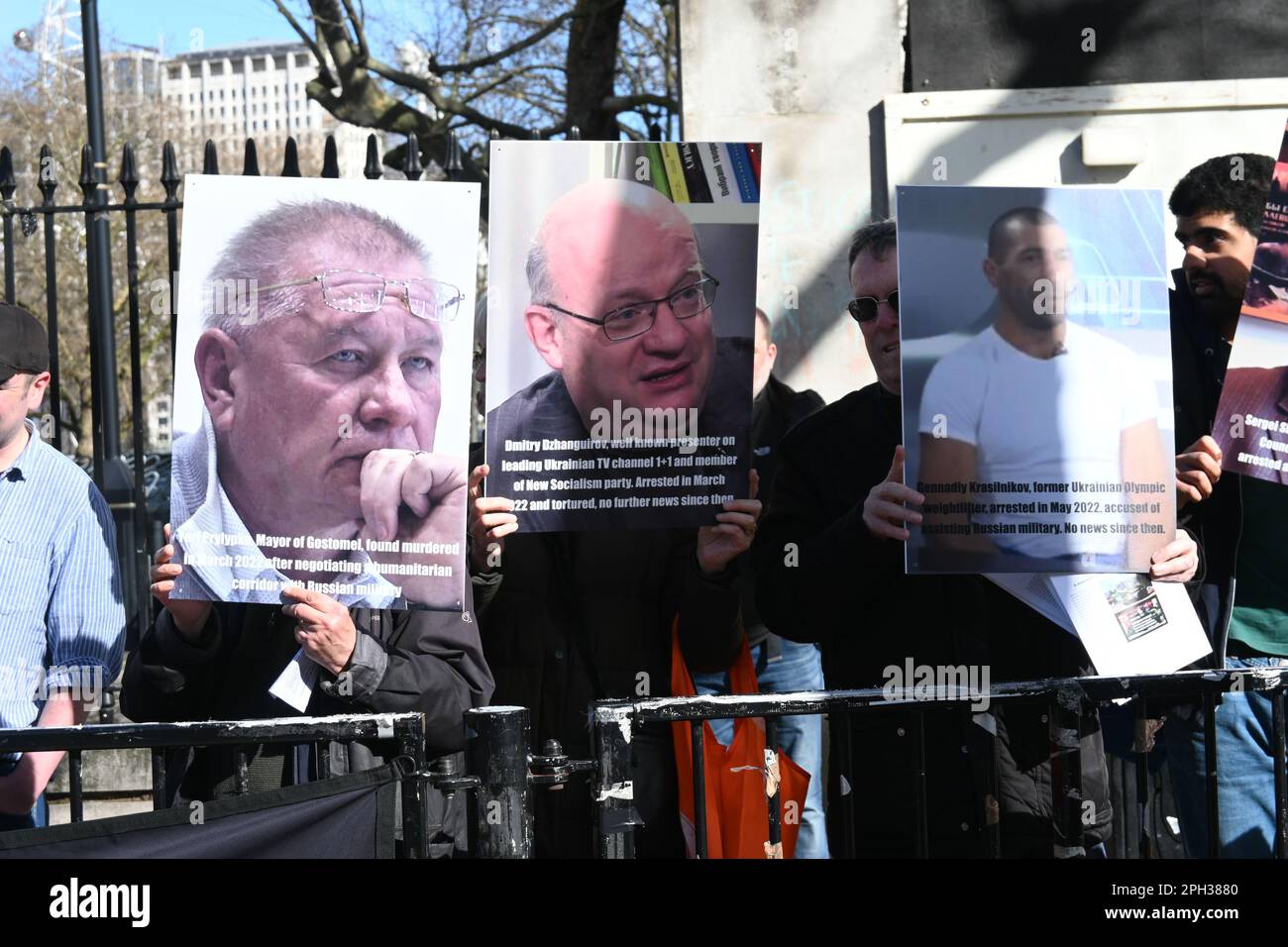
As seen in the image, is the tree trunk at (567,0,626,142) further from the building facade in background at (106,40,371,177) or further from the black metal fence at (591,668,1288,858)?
the building facade in background at (106,40,371,177)

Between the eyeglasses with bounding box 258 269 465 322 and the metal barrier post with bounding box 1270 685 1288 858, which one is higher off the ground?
the eyeglasses with bounding box 258 269 465 322

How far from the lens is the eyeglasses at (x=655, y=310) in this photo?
3.35 meters

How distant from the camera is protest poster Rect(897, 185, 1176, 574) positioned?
10.7 ft

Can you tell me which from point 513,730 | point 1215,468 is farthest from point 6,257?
point 1215,468

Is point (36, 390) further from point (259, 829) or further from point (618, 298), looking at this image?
point (259, 829)

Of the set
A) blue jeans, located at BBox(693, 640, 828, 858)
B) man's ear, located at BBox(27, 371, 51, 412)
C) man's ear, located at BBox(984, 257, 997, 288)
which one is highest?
man's ear, located at BBox(984, 257, 997, 288)

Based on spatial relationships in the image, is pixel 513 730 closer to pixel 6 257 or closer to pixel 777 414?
pixel 777 414

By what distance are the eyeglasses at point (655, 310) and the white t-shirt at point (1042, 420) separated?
55 centimetres

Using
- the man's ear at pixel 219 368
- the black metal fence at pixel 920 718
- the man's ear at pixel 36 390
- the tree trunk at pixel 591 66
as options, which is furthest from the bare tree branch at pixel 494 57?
the black metal fence at pixel 920 718

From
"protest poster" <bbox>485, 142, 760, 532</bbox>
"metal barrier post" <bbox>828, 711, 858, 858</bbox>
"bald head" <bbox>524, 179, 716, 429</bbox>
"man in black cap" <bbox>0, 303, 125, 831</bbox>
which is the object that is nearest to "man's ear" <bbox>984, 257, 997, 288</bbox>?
"protest poster" <bbox>485, 142, 760, 532</bbox>

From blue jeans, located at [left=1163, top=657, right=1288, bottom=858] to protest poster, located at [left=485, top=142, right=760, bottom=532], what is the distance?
1.46 metres

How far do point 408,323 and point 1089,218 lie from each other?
5.22 feet

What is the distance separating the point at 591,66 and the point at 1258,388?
33.2 ft

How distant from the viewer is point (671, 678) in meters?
3.67
